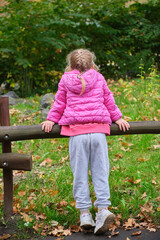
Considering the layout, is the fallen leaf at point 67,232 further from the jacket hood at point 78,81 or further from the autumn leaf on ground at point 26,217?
the jacket hood at point 78,81

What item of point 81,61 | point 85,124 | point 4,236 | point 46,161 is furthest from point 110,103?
point 46,161

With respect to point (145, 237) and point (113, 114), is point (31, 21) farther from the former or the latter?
point (145, 237)

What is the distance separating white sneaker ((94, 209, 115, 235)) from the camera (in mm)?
2967

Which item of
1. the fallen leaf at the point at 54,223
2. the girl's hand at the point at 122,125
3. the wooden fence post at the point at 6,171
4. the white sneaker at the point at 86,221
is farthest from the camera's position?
the wooden fence post at the point at 6,171

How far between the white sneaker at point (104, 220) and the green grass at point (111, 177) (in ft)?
1.41

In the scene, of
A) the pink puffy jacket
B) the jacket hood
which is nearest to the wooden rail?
the pink puffy jacket

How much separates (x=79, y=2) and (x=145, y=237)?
7.81 metres

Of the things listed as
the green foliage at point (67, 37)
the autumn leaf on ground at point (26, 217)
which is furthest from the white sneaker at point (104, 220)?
the green foliage at point (67, 37)

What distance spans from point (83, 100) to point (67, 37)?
6262 millimetres

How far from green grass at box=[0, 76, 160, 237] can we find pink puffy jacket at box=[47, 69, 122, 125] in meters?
1.11

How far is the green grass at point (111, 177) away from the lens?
3.59 metres

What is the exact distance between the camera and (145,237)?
3133mm

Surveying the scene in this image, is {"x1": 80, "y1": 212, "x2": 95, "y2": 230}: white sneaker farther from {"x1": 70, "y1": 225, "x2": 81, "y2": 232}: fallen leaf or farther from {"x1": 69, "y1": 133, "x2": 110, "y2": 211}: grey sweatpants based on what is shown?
{"x1": 70, "y1": 225, "x2": 81, "y2": 232}: fallen leaf

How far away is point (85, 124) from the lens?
9.77 feet
